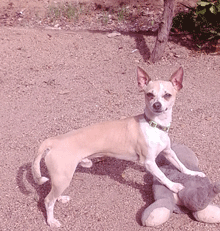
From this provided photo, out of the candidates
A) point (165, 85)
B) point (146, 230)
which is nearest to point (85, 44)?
point (165, 85)

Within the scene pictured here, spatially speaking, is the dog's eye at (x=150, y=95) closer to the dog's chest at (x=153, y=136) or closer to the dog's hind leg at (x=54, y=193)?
the dog's chest at (x=153, y=136)

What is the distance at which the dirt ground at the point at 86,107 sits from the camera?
3303 mm

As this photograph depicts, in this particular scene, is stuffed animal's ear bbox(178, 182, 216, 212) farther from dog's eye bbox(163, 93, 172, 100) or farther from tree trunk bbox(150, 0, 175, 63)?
tree trunk bbox(150, 0, 175, 63)

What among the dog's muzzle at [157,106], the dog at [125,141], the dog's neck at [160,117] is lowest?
the dog at [125,141]

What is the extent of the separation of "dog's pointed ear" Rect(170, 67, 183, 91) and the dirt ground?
1255 millimetres

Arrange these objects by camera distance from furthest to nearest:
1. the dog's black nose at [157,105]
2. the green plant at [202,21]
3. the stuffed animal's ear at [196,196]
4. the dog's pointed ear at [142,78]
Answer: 1. the green plant at [202,21]
2. the dog's pointed ear at [142,78]
3. the dog's black nose at [157,105]
4. the stuffed animal's ear at [196,196]

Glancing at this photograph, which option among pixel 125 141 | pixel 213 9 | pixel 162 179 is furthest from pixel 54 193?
pixel 213 9

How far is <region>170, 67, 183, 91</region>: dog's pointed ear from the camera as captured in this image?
3066 mm

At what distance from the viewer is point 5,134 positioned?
4.49m

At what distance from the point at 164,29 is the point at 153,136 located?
12.0 ft

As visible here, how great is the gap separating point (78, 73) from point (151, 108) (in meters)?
3.38

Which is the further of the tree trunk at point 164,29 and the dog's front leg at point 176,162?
the tree trunk at point 164,29

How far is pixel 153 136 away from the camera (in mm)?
3086

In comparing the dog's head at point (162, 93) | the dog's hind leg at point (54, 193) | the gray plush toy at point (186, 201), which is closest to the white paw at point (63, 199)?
the dog's hind leg at point (54, 193)
